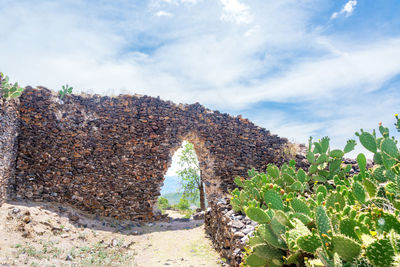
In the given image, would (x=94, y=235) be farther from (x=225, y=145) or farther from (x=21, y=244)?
(x=225, y=145)

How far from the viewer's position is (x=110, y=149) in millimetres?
8570

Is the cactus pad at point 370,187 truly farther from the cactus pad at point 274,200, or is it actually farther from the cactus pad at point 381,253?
the cactus pad at point 381,253

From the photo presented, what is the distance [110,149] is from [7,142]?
9.11 feet

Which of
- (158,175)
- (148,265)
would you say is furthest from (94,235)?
(158,175)

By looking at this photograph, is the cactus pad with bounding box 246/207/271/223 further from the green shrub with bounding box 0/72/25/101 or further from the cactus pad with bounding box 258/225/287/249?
the green shrub with bounding box 0/72/25/101

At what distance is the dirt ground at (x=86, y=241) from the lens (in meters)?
4.90

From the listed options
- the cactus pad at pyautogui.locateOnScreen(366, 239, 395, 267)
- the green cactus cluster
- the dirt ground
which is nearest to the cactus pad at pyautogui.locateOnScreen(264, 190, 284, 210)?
the green cactus cluster

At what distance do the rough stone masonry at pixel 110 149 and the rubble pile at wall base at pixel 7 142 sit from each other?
3cm

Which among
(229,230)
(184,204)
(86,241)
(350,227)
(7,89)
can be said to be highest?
(7,89)

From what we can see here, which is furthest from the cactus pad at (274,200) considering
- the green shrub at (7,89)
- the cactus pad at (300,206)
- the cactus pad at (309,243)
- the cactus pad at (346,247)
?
the green shrub at (7,89)

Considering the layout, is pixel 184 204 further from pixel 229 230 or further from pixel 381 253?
pixel 381 253

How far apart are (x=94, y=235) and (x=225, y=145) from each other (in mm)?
5532

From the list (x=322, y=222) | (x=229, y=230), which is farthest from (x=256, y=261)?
(x=229, y=230)

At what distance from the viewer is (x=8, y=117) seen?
717 centimetres
